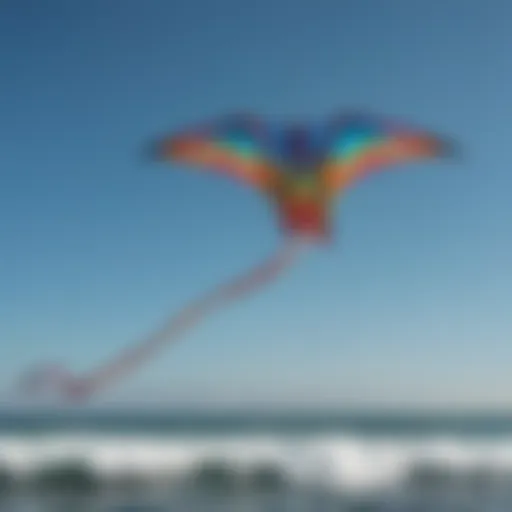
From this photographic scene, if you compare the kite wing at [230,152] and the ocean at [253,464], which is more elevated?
the kite wing at [230,152]

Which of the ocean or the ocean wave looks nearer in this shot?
the ocean

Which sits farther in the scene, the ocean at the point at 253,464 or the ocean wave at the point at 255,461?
the ocean wave at the point at 255,461

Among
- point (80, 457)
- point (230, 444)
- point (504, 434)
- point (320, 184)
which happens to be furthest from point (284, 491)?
point (504, 434)

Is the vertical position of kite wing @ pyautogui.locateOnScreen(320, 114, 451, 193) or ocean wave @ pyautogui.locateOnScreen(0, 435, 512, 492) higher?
kite wing @ pyautogui.locateOnScreen(320, 114, 451, 193)

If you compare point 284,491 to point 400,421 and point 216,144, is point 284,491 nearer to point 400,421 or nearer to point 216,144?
point 216,144
